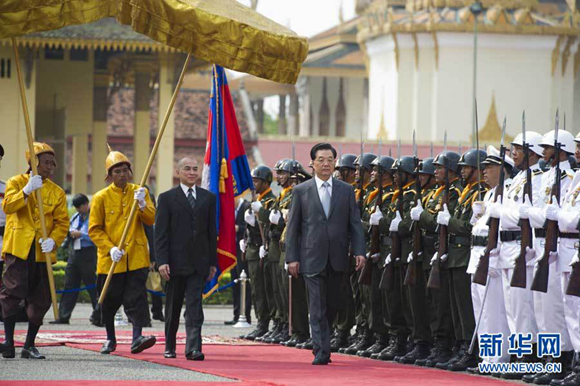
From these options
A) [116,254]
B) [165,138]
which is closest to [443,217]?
[116,254]

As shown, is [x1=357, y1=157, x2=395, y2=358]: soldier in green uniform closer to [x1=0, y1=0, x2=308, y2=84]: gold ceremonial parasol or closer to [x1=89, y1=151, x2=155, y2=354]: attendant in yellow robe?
[x1=0, y1=0, x2=308, y2=84]: gold ceremonial parasol

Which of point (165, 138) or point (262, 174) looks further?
point (165, 138)

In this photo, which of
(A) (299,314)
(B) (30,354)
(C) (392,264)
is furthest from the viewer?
(A) (299,314)

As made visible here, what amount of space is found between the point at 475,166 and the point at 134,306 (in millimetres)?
3304

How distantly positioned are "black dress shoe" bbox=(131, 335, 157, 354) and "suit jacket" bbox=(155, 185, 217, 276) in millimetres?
628

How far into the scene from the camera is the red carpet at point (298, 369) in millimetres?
11031

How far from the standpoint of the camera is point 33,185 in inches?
484

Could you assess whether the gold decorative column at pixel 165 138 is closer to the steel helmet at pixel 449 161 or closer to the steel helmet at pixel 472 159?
the steel helmet at pixel 449 161

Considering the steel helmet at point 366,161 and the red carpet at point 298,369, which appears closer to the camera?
the red carpet at point 298,369

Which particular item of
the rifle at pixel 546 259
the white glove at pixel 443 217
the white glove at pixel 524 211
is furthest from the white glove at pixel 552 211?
the white glove at pixel 443 217

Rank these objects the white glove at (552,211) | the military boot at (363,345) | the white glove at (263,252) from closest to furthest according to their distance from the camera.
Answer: the white glove at (552,211) → the military boot at (363,345) → the white glove at (263,252)

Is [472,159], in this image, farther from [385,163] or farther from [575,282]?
[575,282]

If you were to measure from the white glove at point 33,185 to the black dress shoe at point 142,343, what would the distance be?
5.40ft

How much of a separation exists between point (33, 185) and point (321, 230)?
8.32ft
